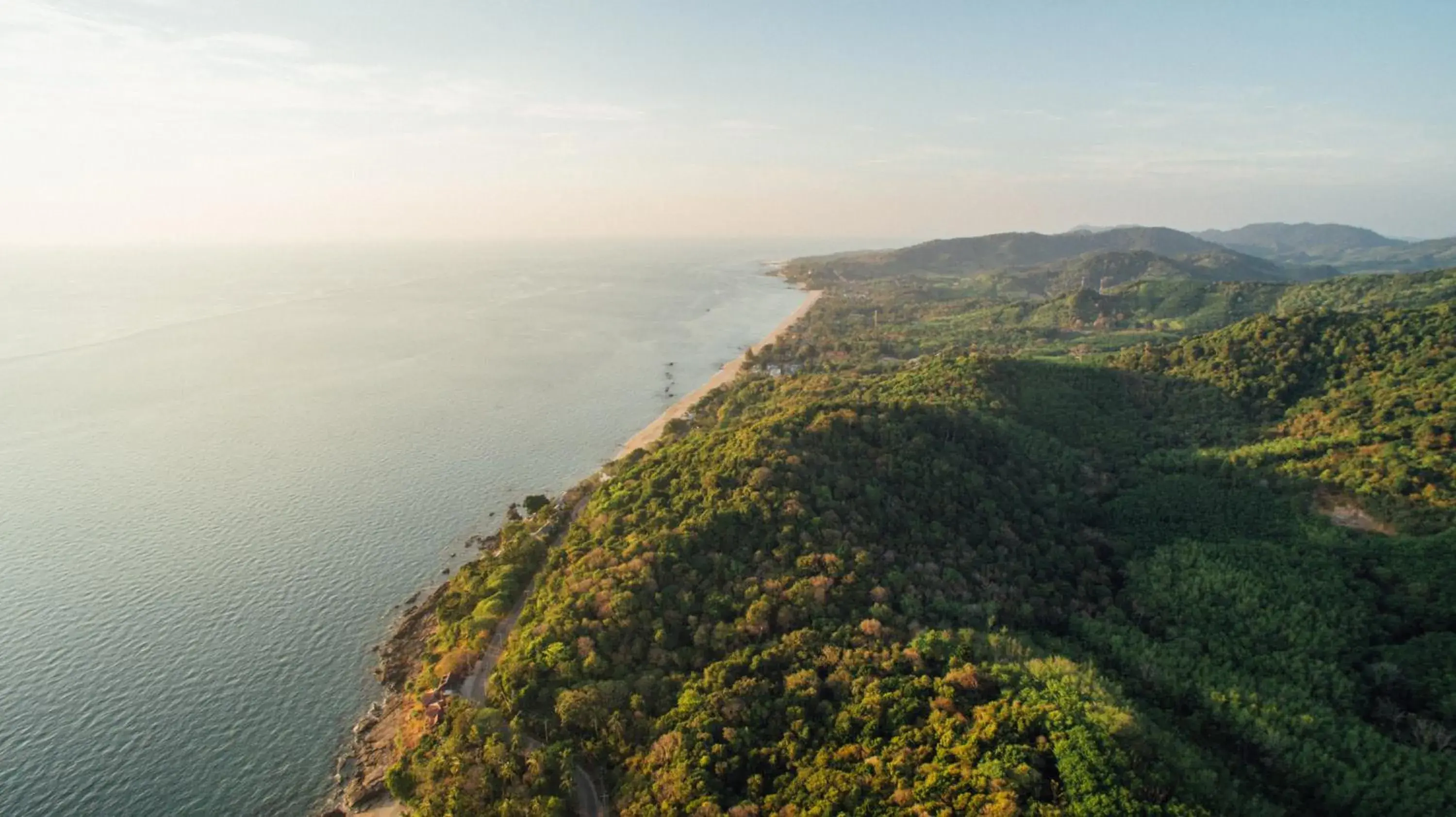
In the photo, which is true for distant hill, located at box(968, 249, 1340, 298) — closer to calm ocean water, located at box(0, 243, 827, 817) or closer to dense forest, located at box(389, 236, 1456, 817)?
calm ocean water, located at box(0, 243, 827, 817)

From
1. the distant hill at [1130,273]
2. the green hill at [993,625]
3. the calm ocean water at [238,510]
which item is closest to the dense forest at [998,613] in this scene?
the green hill at [993,625]

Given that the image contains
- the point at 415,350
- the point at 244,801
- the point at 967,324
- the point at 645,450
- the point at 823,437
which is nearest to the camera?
the point at 244,801

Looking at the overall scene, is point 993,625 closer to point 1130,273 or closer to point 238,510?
point 238,510

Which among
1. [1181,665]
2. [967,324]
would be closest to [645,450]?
[1181,665]

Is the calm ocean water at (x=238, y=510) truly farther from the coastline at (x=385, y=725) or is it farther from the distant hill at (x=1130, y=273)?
the distant hill at (x=1130, y=273)

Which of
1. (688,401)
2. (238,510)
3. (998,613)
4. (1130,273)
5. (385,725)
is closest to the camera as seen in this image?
(385,725)

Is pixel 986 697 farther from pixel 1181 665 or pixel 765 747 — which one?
pixel 1181 665

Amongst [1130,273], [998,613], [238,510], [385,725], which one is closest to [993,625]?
[998,613]
